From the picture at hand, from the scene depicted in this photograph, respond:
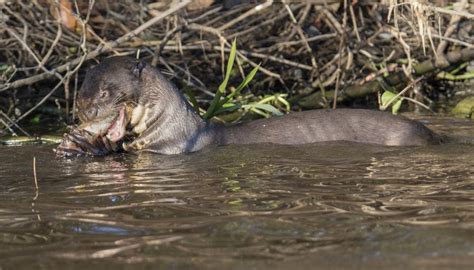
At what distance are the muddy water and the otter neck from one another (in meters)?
0.33

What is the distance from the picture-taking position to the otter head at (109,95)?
5000mm

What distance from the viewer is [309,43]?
24.0ft

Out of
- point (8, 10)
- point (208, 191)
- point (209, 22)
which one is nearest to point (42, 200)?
point (208, 191)

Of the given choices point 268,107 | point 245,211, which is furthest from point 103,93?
point 245,211

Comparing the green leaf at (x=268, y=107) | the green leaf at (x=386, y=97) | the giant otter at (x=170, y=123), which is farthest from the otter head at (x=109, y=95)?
the green leaf at (x=386, y=97)

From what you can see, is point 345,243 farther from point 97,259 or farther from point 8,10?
point 8,10

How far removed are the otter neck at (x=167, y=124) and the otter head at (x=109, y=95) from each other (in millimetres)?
87

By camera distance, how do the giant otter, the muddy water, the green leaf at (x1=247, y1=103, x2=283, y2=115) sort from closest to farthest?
1. the muddy water
2. the giant otter
3. the green leaf at (x1=247, y1=103, x2=283, y2=115)

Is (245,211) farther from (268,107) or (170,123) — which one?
(268,107)

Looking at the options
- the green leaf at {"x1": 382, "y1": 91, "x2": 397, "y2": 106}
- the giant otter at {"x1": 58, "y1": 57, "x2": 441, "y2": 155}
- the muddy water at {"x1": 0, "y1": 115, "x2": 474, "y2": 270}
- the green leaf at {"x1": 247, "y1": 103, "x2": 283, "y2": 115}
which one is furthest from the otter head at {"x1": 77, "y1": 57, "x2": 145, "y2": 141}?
the green leaf at {"x1": 382, "y1": 91, "x2": 397, "y2": 106}

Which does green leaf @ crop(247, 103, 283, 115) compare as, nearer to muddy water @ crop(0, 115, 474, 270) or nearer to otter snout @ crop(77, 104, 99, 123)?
muddy water @ crop(0, 115, 474, 270)

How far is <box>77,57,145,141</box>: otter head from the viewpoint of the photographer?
16.4 ft

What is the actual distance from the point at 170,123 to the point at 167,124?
17 mm

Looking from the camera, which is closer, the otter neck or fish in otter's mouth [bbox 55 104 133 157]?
fish in otter's mouth [bbox 55 104 133 157]
